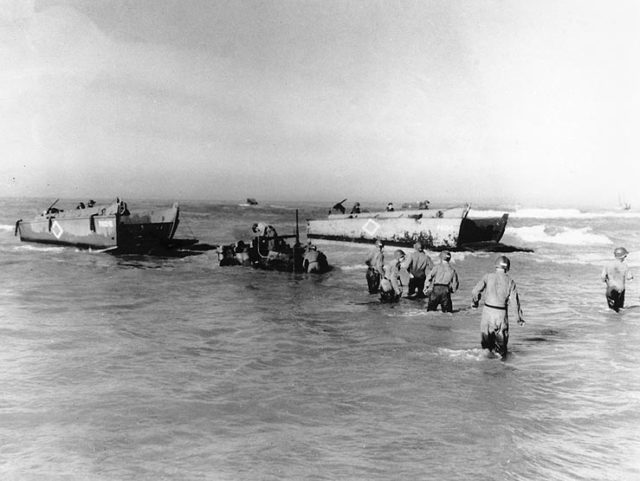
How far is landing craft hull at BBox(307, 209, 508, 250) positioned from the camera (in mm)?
25625

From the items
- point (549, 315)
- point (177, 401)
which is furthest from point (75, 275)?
point (549, 315)

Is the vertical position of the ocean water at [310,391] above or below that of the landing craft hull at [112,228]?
below

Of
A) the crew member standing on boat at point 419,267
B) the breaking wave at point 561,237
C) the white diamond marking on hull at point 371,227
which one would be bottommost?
the breaking wave at point 561,237

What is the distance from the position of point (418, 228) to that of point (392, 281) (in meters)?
14.3

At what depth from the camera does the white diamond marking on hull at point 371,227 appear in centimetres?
2898

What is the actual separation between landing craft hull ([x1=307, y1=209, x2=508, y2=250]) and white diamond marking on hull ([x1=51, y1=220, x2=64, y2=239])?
1501 cm

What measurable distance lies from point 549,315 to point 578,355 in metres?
3.62

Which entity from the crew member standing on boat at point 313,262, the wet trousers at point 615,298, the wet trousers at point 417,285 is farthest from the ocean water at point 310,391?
the crew member standing on boat at point 313,262

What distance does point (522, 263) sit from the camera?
74.8 feet

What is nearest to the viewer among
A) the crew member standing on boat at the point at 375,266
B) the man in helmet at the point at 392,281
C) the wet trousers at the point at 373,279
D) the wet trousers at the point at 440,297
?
the wet trousers at the point at 440,297

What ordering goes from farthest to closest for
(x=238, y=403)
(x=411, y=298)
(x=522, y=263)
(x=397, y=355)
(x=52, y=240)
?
(x=52, y=240) < (x=522, y=263) < (x=411, y=298) < (x=397, y=355) < (x=238, y=403)

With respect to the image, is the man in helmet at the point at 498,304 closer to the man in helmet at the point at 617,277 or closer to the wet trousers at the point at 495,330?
the wet trousers at the point at 495,330

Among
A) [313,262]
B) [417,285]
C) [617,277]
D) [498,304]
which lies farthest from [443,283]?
[313,262]

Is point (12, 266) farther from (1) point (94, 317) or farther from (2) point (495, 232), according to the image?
(2) point (495, 232)
